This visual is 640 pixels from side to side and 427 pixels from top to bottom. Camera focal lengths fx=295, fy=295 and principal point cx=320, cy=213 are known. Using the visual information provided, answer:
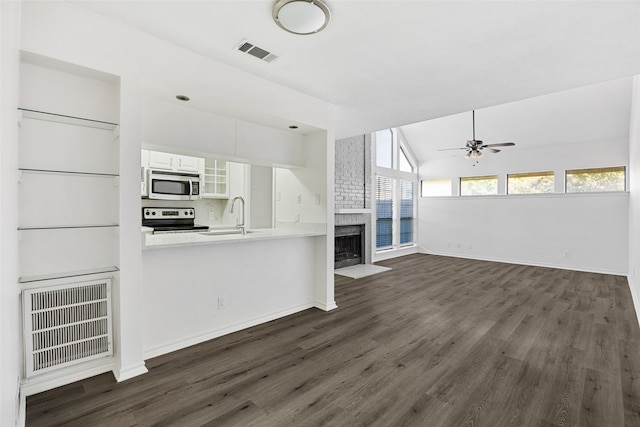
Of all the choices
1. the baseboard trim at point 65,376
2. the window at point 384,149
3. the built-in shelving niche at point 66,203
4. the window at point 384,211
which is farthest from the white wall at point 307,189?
the window at point 384,149

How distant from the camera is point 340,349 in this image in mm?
2656

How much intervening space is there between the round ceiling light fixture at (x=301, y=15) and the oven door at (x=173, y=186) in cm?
332

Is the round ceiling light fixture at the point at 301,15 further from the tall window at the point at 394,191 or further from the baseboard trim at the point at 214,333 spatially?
the tall window at the point at 394,191

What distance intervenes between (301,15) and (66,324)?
2.68 meters

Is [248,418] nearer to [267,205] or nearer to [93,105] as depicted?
[93,105]

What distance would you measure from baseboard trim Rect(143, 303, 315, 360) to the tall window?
436 cm

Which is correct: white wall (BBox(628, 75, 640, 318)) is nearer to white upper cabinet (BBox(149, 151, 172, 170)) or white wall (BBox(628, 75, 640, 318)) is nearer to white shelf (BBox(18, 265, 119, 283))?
white shelf (BBox(18, 265, 119, 283))

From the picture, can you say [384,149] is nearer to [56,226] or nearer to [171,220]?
[171,220]

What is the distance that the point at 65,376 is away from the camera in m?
2.09

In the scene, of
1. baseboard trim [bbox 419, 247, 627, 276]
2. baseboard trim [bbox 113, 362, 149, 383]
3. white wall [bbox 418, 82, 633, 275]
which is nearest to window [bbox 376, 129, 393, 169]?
white wall [bbox 418, 82, 633, 275]

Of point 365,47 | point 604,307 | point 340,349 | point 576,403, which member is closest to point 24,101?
point 365,47

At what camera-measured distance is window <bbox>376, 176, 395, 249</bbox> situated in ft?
24.2

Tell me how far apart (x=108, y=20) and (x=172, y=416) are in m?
2.67

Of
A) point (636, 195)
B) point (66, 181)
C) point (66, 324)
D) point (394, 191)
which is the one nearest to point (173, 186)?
point (66, 181)
